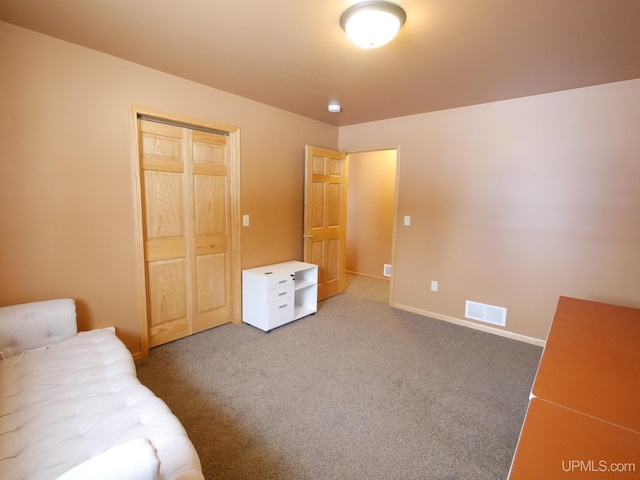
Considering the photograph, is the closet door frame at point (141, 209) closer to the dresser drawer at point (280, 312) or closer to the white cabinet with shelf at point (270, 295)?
the white cabinet with shelf at point (270, 295)

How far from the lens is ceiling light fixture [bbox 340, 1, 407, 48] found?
167 cm

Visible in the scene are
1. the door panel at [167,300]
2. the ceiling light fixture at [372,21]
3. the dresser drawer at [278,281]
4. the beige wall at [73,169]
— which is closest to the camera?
the ceiling light fixture at [372,21]

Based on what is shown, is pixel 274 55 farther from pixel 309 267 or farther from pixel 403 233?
pixel 403 233

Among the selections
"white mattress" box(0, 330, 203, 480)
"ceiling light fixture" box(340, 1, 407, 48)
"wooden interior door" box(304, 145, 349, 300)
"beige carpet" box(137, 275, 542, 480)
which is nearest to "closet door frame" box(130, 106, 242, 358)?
"beige carpet" box(137, 275, 542, 480)

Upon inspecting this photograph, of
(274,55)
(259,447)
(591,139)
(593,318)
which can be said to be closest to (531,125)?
(591,139)

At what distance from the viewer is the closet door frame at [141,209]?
2.55 metres

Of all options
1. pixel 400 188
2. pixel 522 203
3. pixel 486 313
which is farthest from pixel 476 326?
pixel 400 188

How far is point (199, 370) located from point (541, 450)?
239 centimetres

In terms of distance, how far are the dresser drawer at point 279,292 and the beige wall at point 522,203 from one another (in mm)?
1492

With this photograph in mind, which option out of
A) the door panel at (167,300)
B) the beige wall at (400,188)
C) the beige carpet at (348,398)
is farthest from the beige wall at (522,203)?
the door panel at (167,300)

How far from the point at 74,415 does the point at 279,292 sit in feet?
6.87

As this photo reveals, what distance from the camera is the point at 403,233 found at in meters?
3.97

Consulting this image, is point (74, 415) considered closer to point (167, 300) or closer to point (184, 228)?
point (167, 300)

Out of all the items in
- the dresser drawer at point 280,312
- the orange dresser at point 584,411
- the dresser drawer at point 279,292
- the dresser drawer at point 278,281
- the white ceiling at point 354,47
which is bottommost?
the dresser drawer at point 280,312
